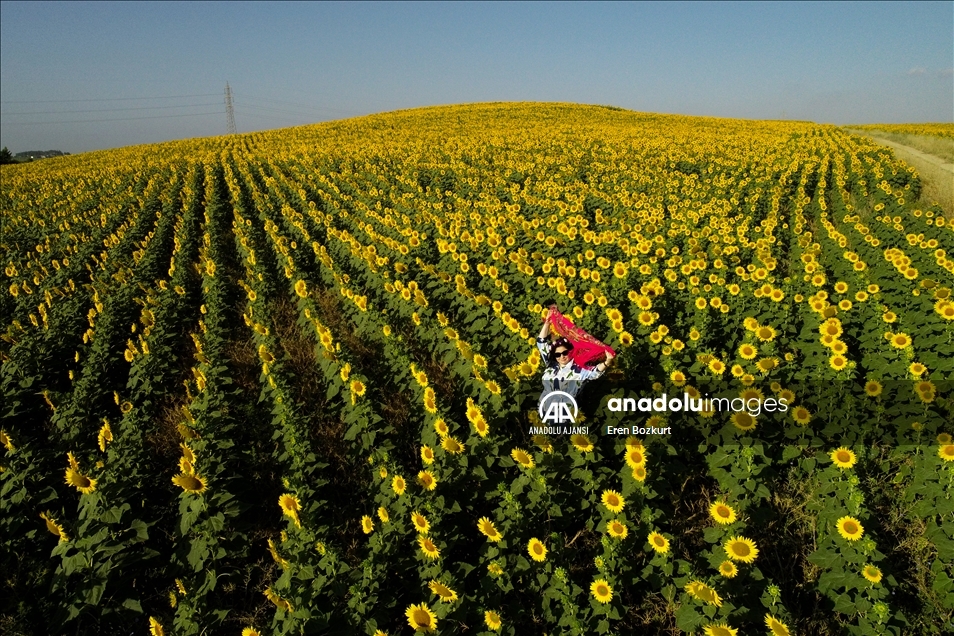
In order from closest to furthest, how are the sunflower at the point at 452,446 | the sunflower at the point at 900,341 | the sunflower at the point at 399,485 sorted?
the sunflower at the point at 399,485 → the sunflower at the point at 452,446 → the sunflower at the point at 900,341

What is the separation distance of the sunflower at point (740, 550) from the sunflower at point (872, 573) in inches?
23.0

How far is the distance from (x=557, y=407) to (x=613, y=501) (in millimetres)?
1127

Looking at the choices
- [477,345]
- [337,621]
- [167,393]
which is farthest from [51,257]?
[337,621]

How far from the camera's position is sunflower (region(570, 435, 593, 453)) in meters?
3.81

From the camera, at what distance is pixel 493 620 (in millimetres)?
2840

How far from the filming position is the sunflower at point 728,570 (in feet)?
9.80

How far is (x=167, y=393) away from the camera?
20.3ft

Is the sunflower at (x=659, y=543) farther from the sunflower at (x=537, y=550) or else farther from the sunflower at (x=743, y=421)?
the sunflower at (x=743, y=421)

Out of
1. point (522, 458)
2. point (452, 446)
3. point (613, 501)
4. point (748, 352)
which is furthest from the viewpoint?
point (748, 352)

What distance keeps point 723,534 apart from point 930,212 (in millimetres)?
9480

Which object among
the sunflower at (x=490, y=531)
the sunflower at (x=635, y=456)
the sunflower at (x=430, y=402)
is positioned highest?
the sunflower at (x=430, y=402)

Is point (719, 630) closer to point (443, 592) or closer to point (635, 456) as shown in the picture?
point (635, 456)

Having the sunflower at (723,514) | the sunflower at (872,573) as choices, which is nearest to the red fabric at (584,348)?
the sunflower at (723,514)

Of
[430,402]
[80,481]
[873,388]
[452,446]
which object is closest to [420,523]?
[452,446]
